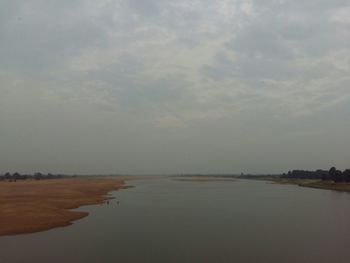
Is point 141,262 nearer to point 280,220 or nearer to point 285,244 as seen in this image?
point 285,244

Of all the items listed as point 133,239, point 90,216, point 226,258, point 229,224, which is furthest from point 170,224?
point 226,258

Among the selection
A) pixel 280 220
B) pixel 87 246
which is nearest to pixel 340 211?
pixel 280 220

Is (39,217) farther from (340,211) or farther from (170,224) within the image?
(340,211)

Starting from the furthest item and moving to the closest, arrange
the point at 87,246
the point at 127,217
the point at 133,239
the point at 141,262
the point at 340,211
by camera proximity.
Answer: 1. the point at 340,211
2. the point at 127,217
3. the point at 133,239
4. the point at 87,246
5. the point at 141,262

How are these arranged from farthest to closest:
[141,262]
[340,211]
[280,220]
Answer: [340,211]
[280,220]
[141,262]

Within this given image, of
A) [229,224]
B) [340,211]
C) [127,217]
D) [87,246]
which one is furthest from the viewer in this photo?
[340,211]

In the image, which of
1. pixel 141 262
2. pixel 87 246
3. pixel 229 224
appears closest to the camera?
pixel 141 262

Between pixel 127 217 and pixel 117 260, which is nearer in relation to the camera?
pixel 117 260

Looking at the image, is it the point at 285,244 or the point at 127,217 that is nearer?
the point at 285,244

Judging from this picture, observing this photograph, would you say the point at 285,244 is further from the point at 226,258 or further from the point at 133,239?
the point at 133,239
